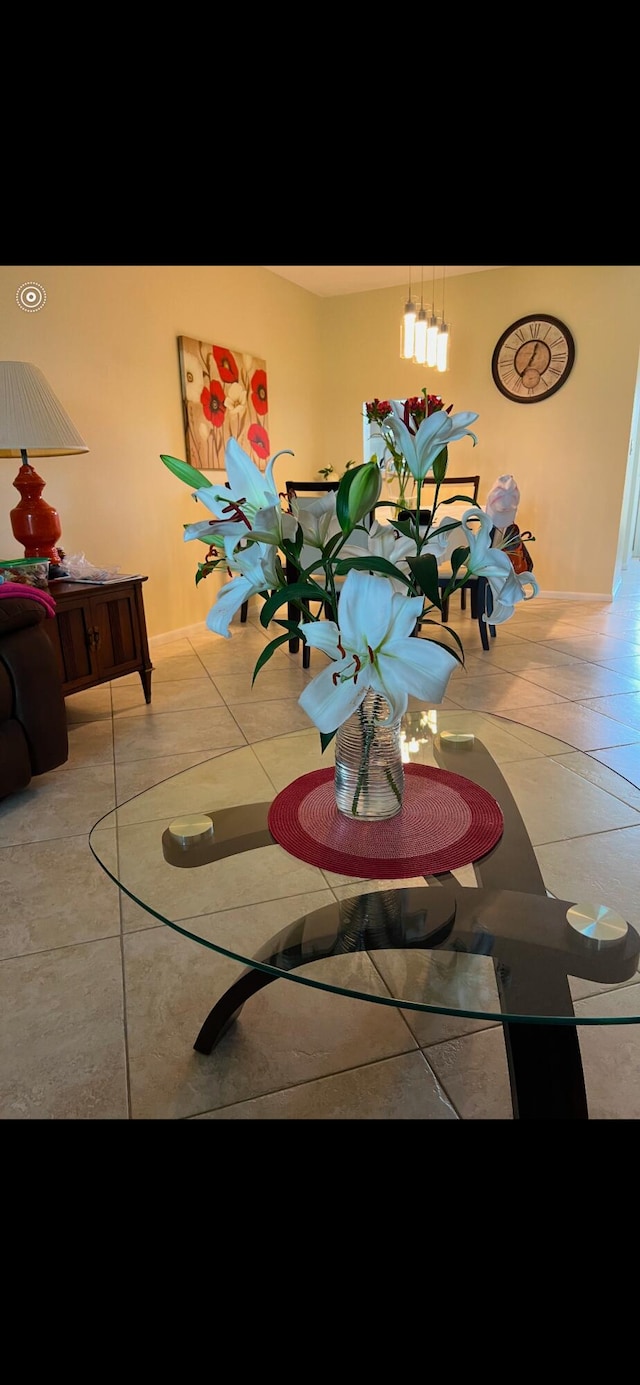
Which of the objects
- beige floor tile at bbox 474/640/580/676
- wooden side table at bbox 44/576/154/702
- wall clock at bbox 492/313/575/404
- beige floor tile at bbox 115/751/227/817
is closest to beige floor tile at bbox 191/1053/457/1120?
beige floor tile at bbox 115/751/227/817

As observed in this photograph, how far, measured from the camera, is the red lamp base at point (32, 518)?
111 inches

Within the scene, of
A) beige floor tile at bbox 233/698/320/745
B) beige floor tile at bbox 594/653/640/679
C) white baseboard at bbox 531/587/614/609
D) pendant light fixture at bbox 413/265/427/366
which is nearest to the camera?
beige floor tile at bbox 233/698/320/745

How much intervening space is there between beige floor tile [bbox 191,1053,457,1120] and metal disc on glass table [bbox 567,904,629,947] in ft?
1.45

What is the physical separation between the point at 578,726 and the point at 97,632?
6.27ft

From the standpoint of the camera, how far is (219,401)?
4.66m

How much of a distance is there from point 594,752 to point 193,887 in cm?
186

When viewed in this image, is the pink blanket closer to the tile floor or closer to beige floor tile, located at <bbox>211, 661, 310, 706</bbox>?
the tile floor

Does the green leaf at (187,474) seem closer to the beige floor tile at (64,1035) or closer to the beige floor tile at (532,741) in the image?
the beige floor tile at (532,741)

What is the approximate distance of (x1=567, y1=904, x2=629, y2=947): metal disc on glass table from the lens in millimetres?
845

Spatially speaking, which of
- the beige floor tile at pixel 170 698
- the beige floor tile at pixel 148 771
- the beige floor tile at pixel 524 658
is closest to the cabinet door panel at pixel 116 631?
the beige floor tile at pixel 170 698

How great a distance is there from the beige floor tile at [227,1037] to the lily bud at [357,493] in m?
0.77

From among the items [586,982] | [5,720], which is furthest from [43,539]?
[586,982]
